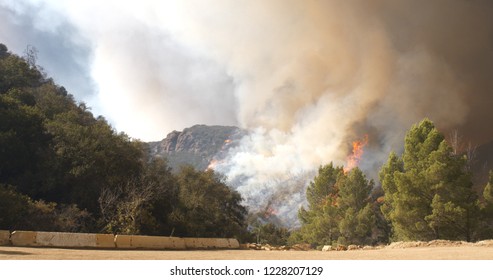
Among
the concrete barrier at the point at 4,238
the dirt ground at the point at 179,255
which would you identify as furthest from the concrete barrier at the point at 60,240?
the dirt ground at the point at 179,255

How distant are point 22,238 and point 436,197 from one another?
28115mm

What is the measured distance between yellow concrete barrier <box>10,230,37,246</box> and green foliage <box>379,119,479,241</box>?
26797 millimetres

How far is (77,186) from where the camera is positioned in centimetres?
3117

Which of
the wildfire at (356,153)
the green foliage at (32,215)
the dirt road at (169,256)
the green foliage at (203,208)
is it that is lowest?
the dirt road at (169,256)

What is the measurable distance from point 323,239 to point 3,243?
40.3m

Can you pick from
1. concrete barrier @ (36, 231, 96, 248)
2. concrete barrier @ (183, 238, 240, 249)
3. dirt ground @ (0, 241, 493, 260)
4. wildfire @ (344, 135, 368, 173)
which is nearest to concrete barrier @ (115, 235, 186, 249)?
concrete barrier @ (183, 238, 240, 249)

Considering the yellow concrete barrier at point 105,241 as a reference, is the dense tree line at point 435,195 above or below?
above

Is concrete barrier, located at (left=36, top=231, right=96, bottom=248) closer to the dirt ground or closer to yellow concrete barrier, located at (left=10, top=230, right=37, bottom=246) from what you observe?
yellow concrete barrier, located at (left=10, top=230, right=37, bottom=246)

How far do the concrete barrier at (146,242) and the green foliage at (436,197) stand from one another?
19170mm

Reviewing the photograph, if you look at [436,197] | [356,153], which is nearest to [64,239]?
[436,197]

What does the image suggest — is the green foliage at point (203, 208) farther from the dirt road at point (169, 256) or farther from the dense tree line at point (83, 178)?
the dirt road at point (169, 256)

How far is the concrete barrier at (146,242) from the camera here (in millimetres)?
19797
